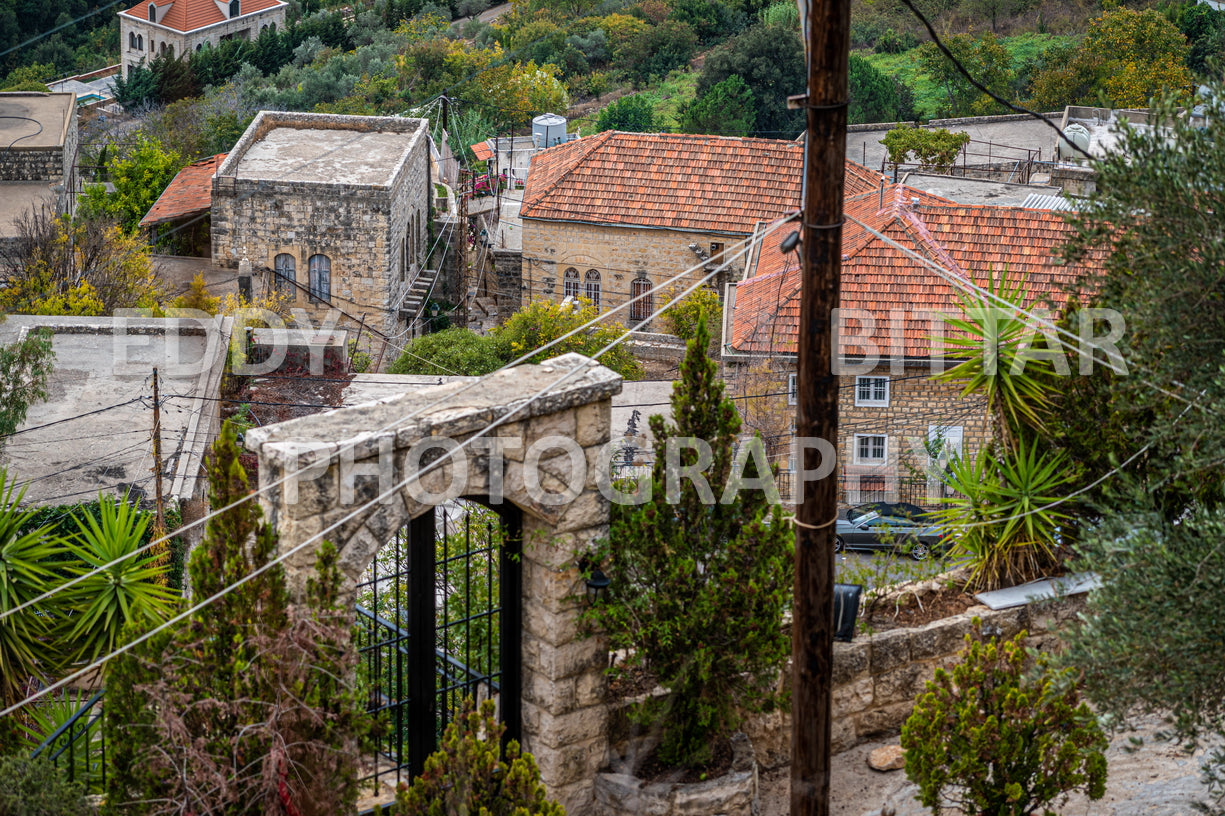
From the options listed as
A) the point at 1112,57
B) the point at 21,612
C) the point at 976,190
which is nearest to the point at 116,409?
the point at 21,612

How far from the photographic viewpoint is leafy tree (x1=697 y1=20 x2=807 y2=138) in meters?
57.5

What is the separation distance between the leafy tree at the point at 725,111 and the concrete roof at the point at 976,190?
63.5ft

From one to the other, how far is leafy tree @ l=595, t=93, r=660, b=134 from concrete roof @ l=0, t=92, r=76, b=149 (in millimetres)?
21794

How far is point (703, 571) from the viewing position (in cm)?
986

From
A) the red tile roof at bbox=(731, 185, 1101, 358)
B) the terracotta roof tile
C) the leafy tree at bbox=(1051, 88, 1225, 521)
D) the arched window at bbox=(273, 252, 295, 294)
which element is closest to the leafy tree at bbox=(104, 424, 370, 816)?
the leafy tree at bbox=(1051, 88, 1225, 521)

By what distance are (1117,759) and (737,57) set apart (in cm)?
5082

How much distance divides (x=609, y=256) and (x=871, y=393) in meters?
12.9

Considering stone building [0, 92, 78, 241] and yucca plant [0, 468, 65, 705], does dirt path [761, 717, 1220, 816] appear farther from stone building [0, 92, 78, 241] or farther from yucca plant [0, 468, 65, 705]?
stone building [0, 92, 78, 241]

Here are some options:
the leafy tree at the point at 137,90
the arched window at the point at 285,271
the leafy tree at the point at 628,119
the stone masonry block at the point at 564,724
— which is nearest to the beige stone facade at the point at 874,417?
the stone masonry block at the point at 564,724

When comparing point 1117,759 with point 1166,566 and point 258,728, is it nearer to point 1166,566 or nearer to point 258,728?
point 1166,566

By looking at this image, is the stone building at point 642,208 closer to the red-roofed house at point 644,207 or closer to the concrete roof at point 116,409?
the red-roofed house at point 644,207

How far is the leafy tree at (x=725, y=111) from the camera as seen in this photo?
5612 cm

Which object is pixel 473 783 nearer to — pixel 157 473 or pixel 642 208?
pixel 157 473

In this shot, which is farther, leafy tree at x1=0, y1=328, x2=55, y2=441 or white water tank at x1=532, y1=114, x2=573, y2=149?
white water tank at x1=532, y1=114, x2=573, y2=149
